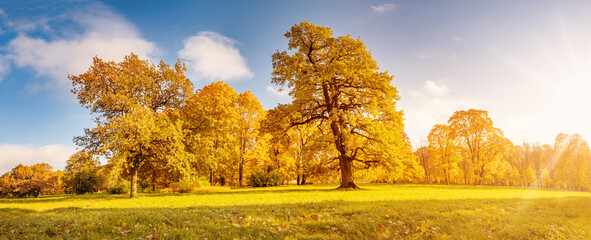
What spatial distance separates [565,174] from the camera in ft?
123

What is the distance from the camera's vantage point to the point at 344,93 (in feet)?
63.5

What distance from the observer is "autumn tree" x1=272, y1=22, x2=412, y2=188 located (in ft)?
57.9

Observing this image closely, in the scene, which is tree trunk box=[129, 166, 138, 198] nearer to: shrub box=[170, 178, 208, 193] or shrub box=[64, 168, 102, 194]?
shrub box=[170, 178, 208, 193]

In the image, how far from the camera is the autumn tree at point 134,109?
1495 centimetres

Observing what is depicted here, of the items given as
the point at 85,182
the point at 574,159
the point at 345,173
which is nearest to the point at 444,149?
the point at 574,159

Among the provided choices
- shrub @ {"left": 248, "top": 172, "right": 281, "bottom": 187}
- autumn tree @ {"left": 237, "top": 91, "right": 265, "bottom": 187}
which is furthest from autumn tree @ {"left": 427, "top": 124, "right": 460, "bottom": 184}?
autumn tree @ {"left": 237, "top": 91, "right": 265, "bottom": 187}

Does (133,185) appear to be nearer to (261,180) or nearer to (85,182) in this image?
(261,180)

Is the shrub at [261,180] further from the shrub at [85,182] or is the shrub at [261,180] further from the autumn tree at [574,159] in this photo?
the autumn tree at [574,159]

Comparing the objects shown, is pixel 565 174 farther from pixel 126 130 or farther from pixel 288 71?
pixel 126 130

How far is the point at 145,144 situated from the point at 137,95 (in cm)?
434

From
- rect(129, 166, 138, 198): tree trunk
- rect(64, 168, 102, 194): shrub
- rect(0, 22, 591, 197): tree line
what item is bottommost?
rect(64, 168, 102, 194): shrub

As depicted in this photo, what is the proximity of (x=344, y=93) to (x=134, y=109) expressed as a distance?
14.4 metres

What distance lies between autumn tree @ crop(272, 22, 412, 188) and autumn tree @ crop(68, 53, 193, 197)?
26.7ft

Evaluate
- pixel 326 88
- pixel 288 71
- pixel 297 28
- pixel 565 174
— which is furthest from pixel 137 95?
pixel 565 174
